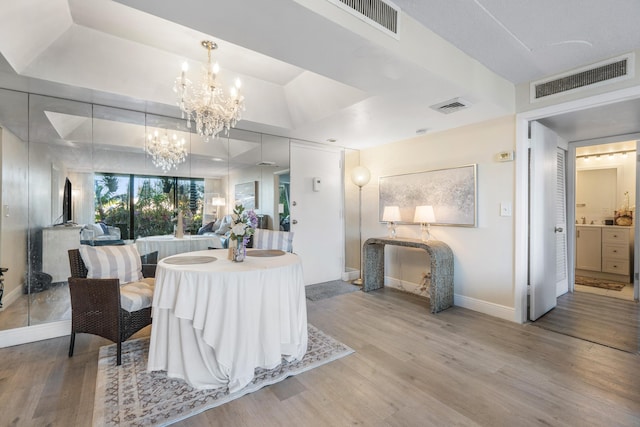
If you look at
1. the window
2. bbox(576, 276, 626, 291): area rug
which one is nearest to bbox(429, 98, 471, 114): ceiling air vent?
the window

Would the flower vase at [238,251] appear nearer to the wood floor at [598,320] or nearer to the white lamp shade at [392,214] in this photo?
the white lamp shade at [392,214]

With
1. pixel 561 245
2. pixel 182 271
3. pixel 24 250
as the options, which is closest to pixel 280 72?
pixel 182 271

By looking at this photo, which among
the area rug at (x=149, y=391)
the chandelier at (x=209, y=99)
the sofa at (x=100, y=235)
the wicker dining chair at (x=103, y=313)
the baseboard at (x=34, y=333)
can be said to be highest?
the chandelier at (x=209, y=99)

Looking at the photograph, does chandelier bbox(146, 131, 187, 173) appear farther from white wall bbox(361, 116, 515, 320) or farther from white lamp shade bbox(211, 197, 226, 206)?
white wall bbox(361, 116, 515, 320)

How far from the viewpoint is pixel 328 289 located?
14.5 ft

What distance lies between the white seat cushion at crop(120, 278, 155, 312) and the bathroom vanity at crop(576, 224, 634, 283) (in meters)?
6.86

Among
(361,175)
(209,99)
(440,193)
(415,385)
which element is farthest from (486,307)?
A: (209,99)

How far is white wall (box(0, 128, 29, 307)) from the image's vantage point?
262 centimetres

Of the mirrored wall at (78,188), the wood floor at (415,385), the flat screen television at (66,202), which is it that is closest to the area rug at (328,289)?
the wood floor at (415,385)

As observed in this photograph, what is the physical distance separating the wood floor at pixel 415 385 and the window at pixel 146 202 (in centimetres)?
115

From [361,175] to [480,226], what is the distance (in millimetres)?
1936

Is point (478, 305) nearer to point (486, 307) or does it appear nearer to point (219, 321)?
point (486, 307)

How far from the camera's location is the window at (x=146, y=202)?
9.84 ft

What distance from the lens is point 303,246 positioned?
4566 millimetres
